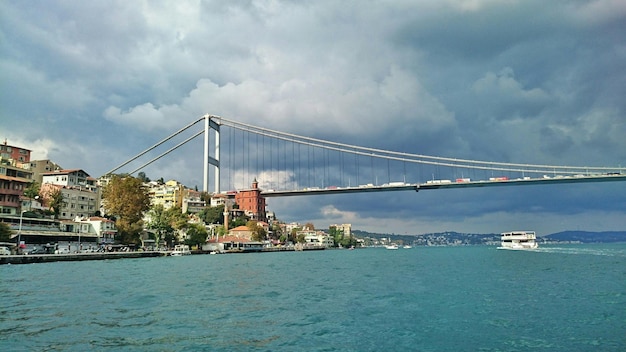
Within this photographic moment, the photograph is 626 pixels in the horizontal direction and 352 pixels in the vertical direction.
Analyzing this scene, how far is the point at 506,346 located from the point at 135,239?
6391cm

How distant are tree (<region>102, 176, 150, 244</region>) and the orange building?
57.7 m

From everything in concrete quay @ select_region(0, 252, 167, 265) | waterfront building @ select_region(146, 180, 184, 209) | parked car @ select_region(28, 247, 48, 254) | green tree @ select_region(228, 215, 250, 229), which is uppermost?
waterfront building @ select_region(146, 180, 184, 209)

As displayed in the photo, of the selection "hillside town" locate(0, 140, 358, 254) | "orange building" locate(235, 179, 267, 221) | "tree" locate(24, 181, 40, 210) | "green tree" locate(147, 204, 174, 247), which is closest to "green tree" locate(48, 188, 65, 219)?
"hillside town" locate(0, 140, 358, 254)

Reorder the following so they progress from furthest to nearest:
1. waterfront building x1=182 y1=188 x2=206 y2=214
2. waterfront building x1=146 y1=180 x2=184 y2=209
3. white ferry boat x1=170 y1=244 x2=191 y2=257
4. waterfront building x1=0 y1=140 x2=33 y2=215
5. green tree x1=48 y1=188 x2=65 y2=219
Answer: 1. waterfront building x1=182 y1=188 x2=206 y2=214
2. waterfront building x1=146 y1=180 x2=184 y2=209
3. white ferry boat x1=170 y1=244 x2=191 y2=257
4. green tree x1=48 y1=188 x2=65 y2=219
5. waterfront building x1=0 y1=140 x2=33 y2=215

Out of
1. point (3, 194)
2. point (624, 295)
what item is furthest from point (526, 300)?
point (3, 194)

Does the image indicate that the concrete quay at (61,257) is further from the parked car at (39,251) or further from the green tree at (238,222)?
the green tree at (238,222)

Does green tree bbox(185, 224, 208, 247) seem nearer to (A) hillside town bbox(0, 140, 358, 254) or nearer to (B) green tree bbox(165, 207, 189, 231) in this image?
(A) hillside town bbox(0, 140, 358, 254)

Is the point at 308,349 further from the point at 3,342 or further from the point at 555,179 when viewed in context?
the point at 555,179

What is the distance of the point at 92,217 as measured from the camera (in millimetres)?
65938

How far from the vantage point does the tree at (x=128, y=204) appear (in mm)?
62312

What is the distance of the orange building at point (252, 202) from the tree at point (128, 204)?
5768cm

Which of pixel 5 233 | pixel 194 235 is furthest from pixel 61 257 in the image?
pixel 194 235

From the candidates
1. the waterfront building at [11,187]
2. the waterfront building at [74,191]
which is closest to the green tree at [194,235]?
the waterfront building at [74,191]

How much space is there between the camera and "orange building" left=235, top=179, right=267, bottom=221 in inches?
4884
